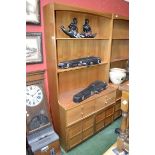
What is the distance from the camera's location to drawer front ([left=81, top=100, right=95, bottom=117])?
7.09ft

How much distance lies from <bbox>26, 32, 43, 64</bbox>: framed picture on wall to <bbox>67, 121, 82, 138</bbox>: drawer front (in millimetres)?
980

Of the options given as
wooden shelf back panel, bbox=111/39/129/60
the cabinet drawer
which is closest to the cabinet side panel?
the cabinet drawer

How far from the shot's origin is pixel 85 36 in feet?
7.49

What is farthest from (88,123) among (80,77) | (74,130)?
(80,77)

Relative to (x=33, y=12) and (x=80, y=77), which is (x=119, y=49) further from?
(x=33, y=12)

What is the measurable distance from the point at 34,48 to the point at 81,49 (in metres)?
0.80

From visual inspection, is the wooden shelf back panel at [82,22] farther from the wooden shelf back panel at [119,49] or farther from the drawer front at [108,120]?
the drawer front at [108,120]

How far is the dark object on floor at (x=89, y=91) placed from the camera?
2116 mm

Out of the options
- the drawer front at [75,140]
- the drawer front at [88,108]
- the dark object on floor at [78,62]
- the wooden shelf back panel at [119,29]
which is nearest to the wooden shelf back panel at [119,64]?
the wooden shelf back panel at [119,29]

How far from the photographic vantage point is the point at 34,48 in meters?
1.96

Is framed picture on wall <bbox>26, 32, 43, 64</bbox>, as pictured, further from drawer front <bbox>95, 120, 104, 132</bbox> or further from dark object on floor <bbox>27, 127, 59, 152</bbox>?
drawer front <bbox>95, 120, 104, 132</bbox>

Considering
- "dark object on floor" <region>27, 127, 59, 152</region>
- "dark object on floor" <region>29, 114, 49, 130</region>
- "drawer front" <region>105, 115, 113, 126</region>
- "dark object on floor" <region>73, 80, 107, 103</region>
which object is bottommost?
"drawer front" <region>105, 115, 113, 126</region>
